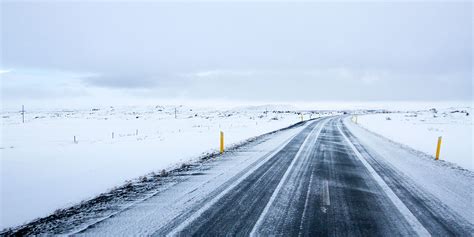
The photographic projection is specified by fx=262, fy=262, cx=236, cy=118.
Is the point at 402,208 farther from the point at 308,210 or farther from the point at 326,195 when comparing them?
the point at 308,210

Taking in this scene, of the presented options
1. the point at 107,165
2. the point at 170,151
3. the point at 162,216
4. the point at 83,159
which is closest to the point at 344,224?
the point at 162,216

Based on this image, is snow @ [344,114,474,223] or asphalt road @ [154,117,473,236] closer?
asphalt road @ [154,117,473,236]

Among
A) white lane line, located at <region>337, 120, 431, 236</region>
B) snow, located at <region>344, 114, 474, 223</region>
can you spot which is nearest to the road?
white lane line, located at <region>337, 120, 431, 236</region>

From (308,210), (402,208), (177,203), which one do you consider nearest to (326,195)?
(308,210)

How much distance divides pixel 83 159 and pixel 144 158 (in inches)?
111

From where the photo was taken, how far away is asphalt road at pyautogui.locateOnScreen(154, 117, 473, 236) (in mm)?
4664

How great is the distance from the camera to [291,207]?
18.6 ft

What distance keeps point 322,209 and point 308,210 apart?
33 cm

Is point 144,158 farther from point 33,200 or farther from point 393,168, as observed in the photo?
point 393,168

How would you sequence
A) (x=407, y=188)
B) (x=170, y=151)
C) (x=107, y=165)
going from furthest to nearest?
(x=170, y=151)
(x=107, y=165)
(x=407, y=188)

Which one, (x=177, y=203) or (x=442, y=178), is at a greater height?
(x=177, y=203)

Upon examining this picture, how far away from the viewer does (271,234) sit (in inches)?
175

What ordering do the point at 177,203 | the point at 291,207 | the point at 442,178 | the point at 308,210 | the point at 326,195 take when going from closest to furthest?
A: 1. the point at 308,210
2. the point at 291,207
3. the point at 177,203
4. the point at 326,195
5. the point at 442,178

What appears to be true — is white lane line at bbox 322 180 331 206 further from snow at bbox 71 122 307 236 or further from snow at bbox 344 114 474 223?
snow at bbox 344 114 474 223
